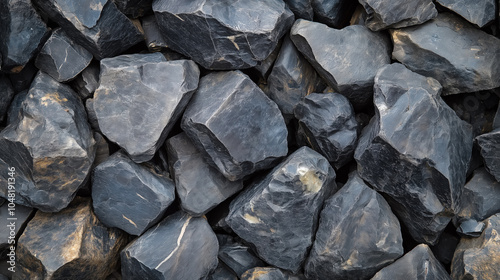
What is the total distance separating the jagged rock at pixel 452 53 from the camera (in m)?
2.21

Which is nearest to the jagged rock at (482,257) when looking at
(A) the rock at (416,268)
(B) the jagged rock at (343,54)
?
(A) the rock at (416,268)

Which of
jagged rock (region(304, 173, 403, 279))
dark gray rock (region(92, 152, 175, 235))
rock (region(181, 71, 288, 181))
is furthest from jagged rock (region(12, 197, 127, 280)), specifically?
jagged rock (region(304, 173, 403, 279))

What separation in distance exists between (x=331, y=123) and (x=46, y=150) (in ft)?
4.46

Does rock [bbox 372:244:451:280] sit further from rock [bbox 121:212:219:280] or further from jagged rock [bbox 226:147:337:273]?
rock [bbox 121:212:219:280]

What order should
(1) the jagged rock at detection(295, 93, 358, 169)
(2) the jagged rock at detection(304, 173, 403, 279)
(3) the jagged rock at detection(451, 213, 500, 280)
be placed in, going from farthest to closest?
(1) the jagged rock at detection(295, 93, 358, 169), (2) the jagged rock at detection(304, 173, 403, 279), (3) the jagged rock at detection(451, 213, 500, 280)

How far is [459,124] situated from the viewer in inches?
88.4

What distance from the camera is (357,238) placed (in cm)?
214

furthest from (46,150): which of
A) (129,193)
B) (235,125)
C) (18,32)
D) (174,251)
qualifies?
(235,125)

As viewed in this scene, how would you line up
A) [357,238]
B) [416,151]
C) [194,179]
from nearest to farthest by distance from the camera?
[416,151] → [357,238] → [194,179]

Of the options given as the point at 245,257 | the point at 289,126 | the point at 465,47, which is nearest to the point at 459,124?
the point at 465,47

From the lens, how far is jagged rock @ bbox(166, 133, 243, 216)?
2.26 m

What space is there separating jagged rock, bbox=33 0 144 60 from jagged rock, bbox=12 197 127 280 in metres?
0.80

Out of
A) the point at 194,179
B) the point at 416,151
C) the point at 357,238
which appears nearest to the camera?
the point at 416,151

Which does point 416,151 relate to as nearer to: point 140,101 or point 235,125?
point 235,125
